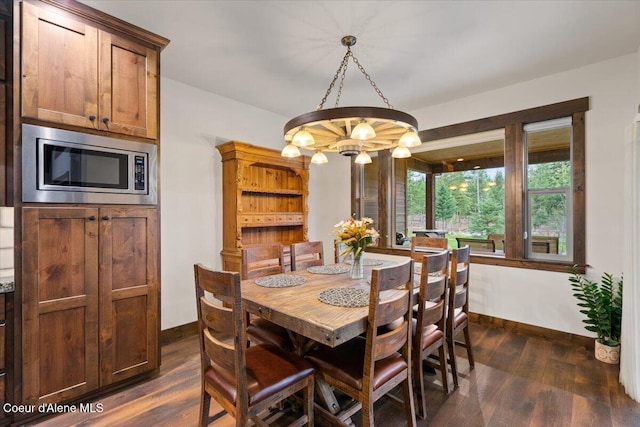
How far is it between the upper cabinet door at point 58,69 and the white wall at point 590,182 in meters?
3.86

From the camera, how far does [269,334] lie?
2082 mm

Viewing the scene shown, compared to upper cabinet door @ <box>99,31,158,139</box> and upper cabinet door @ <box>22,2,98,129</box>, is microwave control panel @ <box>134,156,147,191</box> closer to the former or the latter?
upper cabinet door @ <box>99,31,158,139</box>

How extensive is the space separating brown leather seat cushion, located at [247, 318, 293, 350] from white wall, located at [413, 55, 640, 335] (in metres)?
2.65

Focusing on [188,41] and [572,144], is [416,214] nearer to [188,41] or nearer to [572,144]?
[572,144]

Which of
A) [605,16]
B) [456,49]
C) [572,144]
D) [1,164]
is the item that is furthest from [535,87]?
[1,164]

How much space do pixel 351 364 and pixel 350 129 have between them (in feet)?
5.10

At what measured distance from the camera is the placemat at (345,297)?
1.67m

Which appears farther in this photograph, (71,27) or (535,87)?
(535,87)

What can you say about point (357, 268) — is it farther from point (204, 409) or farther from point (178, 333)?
point (178, 333)

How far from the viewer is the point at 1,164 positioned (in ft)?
6.27

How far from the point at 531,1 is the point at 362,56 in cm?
124

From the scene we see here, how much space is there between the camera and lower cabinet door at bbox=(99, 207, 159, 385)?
2.10m

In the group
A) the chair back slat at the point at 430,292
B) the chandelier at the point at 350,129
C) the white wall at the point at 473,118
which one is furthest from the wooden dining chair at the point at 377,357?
the white wall at the point at 473,118

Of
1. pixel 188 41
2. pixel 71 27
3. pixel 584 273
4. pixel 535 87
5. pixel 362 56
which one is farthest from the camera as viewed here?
pixel 535 87
